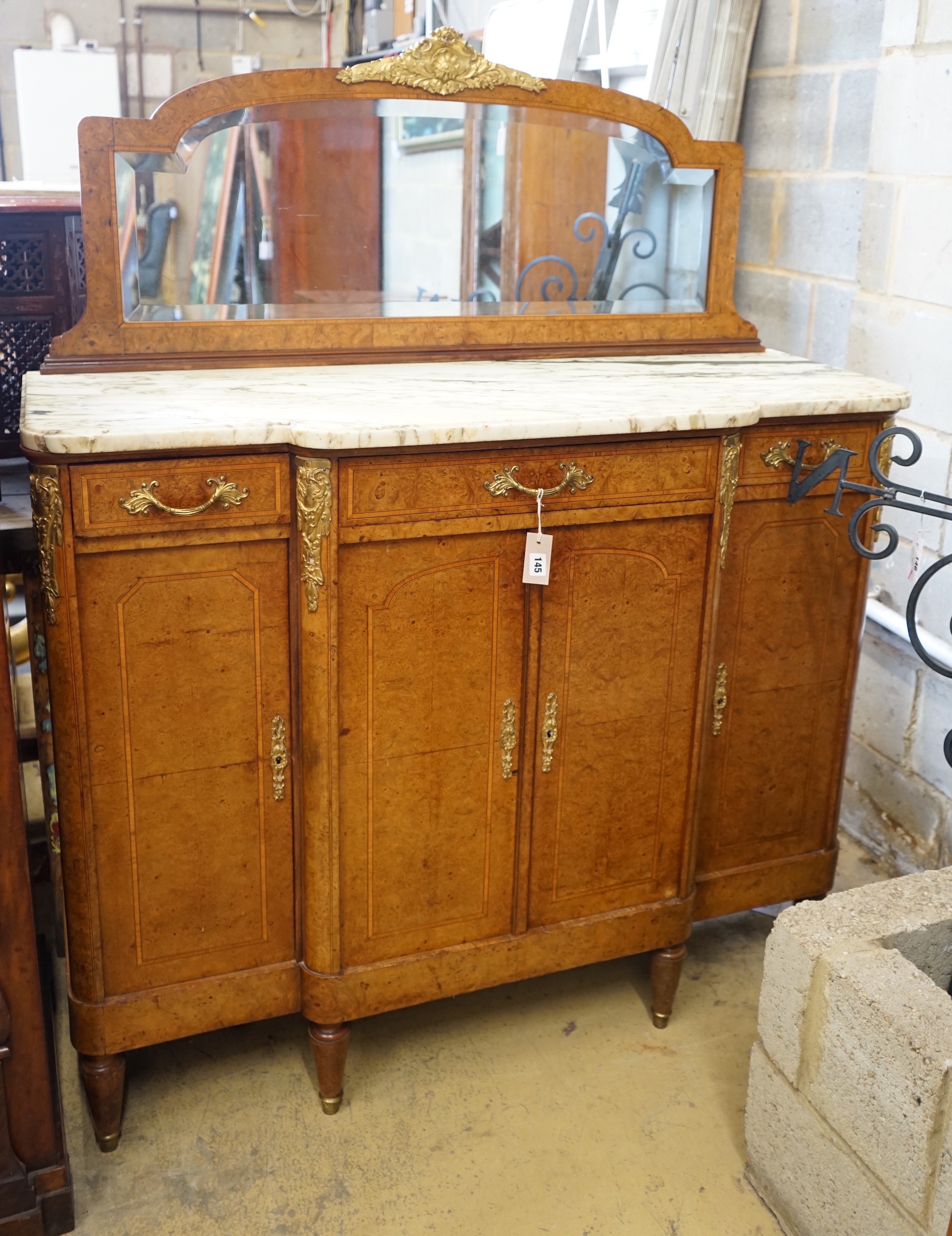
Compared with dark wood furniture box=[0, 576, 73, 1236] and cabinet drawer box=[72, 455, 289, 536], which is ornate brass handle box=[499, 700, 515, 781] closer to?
cabinet drawer box=[72, 455, 289, 536]

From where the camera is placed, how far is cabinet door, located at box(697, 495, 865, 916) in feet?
6.86

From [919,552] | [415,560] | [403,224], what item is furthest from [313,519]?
[919,552]

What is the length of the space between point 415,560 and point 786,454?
0.69 metres

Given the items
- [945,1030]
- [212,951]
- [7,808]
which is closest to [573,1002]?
[212,951]

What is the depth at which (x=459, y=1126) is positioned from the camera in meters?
1.96

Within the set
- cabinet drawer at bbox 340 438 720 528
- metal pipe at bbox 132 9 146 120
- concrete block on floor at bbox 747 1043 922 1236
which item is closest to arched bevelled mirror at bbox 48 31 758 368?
cabinet drawer at bbox 340 438 720 528

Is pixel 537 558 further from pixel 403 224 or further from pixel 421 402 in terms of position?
pixel 403 224

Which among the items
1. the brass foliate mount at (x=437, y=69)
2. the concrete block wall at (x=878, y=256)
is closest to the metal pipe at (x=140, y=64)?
the concrete block wall at (x=878, y=256)

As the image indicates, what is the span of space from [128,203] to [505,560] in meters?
0.87

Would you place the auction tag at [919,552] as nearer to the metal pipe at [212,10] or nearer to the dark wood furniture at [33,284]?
the dark wood furniture at [33,284]

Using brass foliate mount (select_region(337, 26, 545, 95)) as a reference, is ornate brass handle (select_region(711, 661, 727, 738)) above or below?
below

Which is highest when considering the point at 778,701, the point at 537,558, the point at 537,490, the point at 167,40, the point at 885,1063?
the point at 167,40

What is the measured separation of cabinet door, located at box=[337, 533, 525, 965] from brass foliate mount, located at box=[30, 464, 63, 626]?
1.28 ft

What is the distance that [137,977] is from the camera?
1846 mm
